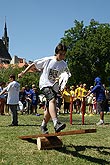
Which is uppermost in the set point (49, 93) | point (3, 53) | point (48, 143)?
point (3, 53)

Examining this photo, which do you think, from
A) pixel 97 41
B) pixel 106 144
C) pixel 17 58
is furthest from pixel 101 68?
pixel 17 58

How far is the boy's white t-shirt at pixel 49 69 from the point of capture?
712 cm

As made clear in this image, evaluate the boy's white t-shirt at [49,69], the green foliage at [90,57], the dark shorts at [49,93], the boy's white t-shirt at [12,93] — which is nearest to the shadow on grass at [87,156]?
the dark shorts at [49,93]

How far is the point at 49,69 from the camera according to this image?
23.4 feet

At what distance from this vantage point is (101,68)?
203 ft

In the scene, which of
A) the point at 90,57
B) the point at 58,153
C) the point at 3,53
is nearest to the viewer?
the point at 58,153

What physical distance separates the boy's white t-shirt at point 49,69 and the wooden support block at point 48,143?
1.07m

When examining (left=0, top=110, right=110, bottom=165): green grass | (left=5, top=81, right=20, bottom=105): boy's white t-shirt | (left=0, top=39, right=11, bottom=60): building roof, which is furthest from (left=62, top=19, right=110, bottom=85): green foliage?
(left=0, top=39, right=11, bottom=60): building roof

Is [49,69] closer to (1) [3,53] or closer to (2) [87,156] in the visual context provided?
(2) [87,156]

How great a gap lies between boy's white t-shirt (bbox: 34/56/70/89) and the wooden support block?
3.50 feet

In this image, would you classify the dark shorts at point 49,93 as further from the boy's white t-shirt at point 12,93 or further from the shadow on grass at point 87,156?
the boy's white t-shirt at point 12,93

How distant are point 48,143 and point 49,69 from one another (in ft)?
4.95

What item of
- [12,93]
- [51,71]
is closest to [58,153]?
[51,71]

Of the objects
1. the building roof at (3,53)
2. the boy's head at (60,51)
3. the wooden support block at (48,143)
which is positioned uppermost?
the building roof at (3,53)
